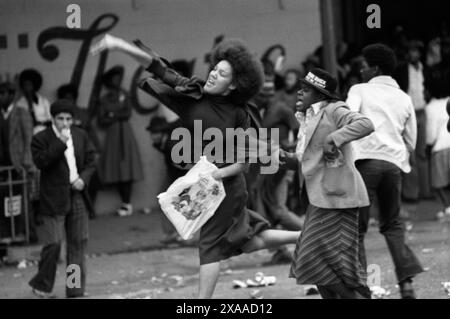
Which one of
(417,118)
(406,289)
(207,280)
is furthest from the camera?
(417,118)

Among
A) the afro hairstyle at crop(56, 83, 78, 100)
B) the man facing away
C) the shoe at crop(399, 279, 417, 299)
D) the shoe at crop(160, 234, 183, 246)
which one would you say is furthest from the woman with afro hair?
the afro hairstyle at crop(56, 83, 78, 100)

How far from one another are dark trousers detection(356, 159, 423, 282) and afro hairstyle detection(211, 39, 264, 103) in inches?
47.6

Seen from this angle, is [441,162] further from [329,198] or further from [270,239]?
[329,198]

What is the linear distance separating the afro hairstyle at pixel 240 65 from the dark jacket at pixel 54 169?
197cm

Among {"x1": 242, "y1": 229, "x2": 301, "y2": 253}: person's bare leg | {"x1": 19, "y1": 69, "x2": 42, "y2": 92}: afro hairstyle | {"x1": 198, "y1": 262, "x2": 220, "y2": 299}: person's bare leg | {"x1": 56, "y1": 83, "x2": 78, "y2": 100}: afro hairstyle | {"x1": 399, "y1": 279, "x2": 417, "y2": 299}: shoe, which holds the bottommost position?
{"x1": 399, "y1": 279, "x2": 417, "y2": 299}: shoe

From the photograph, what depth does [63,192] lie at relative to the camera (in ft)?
32.4

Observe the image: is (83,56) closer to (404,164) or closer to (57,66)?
(57,66)

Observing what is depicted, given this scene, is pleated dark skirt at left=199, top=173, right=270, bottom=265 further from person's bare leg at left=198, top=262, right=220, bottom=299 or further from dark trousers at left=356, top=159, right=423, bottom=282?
dark trousers at left=356, top=159, right=423, bottom=282

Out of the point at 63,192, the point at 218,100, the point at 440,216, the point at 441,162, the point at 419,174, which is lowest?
the point at 440,216

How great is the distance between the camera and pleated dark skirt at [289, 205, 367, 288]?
7789 millimetres

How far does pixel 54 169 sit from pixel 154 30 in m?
4.68

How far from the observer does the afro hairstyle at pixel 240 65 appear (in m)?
8.36

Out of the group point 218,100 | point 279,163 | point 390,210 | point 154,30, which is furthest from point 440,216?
point 218,100

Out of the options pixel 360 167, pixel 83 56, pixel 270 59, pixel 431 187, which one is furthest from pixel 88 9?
pixel 360 167
